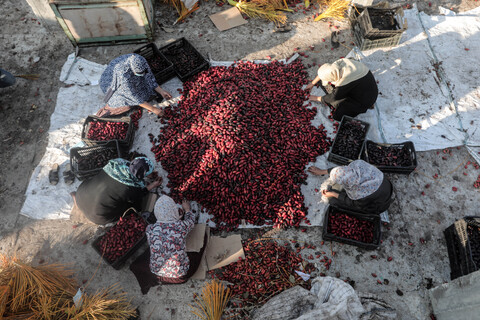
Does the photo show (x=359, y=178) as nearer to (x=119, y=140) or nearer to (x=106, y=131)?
(x=119, y=140)

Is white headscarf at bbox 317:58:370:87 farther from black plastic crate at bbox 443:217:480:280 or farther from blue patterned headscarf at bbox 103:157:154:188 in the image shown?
blue patterned headscarf at bbox 103:157:154:188

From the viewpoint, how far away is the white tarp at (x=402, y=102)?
195 inches

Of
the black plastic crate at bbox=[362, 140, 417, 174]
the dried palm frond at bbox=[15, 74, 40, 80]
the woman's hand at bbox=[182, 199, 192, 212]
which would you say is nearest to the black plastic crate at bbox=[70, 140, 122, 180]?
the woman's hand at bbox=[182, 199, 192, 212]

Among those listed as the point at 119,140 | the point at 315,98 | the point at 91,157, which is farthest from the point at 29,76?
the point at 315,98

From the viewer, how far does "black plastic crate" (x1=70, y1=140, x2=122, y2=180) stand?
4766mm

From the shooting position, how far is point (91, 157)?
486 cm

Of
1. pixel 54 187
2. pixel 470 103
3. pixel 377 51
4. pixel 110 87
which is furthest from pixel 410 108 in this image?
pixel 54 187

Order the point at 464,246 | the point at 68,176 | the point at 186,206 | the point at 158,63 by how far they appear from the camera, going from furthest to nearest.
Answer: the point at 158,63
the point at 68,176
the point at 186,206
the point at 464,246

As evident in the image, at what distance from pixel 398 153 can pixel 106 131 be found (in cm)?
482

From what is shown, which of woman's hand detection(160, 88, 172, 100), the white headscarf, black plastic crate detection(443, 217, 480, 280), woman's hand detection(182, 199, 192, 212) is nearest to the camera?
black plastic crate detection(443, 217, 480, 280)

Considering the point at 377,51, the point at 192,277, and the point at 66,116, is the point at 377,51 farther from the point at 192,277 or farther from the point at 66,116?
the point at 66,116

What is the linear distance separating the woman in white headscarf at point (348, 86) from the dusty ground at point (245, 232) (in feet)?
4.39

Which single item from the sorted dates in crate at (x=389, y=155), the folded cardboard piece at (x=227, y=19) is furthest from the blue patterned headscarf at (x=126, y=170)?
the folded cardboard piece at (x=227, y=19)

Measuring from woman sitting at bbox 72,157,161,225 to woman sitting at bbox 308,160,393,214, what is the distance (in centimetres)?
264
